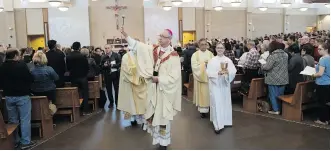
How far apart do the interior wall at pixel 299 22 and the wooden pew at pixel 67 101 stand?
20969mm

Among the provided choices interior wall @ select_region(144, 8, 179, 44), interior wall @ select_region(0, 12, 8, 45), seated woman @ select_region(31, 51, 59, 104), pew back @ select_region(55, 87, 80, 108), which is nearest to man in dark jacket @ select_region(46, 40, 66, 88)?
pew back @ select_region(55, 87, 80, 108)

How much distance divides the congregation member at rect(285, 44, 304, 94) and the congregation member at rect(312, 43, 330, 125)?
82 cm

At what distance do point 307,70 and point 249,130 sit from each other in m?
1.53

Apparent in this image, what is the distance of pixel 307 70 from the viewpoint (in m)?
6.48

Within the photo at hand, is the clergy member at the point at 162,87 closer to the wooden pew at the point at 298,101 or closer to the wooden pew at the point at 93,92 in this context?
the wooden pew at the point at 298,101

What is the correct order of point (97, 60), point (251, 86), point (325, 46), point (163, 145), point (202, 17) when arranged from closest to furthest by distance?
point (163, 145)
point (325, 46)
point (251, 86)
point (97, 60)
point (202, 17)

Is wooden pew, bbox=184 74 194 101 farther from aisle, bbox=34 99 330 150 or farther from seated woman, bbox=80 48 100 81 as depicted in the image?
seated woman, bbox=80 48 100 81

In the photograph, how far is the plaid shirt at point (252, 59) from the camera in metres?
7.81

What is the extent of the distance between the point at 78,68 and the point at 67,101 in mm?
848

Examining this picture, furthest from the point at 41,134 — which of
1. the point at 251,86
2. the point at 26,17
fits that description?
the point at 26,17

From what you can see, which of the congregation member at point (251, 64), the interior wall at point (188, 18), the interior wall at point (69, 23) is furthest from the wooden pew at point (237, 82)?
the interior wall at point (188, 18)

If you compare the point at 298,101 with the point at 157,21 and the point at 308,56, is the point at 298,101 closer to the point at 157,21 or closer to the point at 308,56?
the point at 308,56

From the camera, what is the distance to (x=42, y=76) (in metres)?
6.39

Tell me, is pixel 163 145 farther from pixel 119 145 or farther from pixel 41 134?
pixel 41 134
